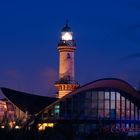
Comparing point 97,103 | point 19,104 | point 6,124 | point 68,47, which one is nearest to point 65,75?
point 68,47

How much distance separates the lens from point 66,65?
61969 mm

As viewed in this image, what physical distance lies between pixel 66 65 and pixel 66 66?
0.11m

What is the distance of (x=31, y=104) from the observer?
5825 cm

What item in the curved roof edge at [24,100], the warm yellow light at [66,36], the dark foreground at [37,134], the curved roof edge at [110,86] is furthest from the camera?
the warm yellow light at [66,36]

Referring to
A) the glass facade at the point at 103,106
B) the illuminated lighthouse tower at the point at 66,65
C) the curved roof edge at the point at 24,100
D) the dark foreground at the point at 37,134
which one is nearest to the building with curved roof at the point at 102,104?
the glass facade at the point at 103,106

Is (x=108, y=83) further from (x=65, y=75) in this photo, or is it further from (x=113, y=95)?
(x=65, y=75)

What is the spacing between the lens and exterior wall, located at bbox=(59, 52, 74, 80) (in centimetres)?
6194

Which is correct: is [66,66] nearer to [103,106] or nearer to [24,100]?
[24,100]

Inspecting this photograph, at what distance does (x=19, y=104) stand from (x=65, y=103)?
590cm

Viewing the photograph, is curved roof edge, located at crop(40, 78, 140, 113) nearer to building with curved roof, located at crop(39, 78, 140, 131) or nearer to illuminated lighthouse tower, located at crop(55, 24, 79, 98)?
building with curved roof, located at crop(39, 78, 140, 131)

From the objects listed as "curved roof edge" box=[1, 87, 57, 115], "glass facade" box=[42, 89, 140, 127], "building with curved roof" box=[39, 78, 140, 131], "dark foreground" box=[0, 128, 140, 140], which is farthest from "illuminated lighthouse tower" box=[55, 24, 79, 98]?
"dark foreground" box=[0, 128, 140, 140]

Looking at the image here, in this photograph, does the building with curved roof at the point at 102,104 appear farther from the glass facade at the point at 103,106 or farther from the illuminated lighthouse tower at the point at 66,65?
the illuminated lighthouse tower at the point at 66,65

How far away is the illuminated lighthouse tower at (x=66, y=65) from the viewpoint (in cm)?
6197

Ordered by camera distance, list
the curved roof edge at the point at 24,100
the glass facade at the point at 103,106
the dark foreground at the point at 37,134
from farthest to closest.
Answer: the curved roof edge at the point at 24,100 < the glass facade at the point at 103,106 < the dark foreground at the point at 37,134
